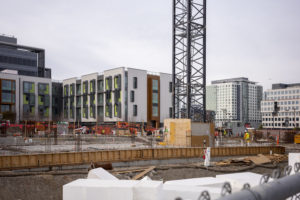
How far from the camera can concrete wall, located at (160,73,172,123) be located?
8450 cm

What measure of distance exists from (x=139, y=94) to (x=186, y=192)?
235 feet

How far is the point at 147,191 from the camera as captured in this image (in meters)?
7.95

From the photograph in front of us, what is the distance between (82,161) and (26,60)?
81.7 meters

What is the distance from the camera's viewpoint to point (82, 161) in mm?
22703

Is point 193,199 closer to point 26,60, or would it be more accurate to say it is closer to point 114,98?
point 114,98

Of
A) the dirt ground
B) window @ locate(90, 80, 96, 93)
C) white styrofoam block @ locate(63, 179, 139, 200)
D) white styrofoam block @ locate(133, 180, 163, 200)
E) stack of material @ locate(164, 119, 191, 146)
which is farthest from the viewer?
window @ locate(90, 80, 96, 93)

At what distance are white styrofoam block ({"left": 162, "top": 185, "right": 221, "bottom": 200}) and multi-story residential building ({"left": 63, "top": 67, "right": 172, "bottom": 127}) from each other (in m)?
65.5

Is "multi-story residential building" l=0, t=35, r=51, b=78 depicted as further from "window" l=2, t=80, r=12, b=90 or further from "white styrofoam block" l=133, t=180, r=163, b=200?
A: "white styrofoam block" l=133, t=180, r=163, b=200

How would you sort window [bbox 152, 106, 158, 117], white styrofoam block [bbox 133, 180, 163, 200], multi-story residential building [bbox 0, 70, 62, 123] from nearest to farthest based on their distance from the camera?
white styrofoam block [bbox 133, 180, 163, 200] → multi-story residential building [bbox 0, 70, 62, 123] → window [bbox 152, 106, 158, 117]

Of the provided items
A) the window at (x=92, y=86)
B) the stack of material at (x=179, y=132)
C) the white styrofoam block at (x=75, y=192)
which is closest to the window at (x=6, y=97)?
the window at (x=92, y=86)

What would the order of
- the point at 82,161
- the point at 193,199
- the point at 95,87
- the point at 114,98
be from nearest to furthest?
the point at 193,199 < the point at 82,161 < the point at 114,98 < the point at 95,87

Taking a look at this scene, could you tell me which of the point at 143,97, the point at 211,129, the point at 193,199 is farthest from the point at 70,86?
the point at 193,199

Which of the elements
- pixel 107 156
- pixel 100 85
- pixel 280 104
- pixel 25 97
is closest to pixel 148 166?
pixel 107 156

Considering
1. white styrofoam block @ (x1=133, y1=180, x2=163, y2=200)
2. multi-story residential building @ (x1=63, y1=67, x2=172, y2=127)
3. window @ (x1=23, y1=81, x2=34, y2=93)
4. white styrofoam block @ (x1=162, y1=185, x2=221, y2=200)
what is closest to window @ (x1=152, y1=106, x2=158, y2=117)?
multi-story residential building @ (x1=63, y1=67, x2=172, y2=127)
